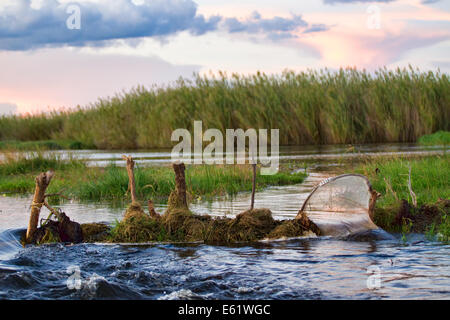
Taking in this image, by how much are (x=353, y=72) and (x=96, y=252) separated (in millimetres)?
20226

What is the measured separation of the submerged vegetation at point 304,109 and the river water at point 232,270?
Result: 15743 millimetres

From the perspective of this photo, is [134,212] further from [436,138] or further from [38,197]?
[436,138]

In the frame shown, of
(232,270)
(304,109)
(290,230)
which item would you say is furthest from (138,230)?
(304,109)

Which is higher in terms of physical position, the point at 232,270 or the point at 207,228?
the point at 207,228

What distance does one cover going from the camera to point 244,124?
923 inches

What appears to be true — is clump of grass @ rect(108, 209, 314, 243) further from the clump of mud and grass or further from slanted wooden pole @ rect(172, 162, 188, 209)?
slanted wooden pole @ rect(172, 162, 188, 209)

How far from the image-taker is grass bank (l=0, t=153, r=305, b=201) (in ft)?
39.7

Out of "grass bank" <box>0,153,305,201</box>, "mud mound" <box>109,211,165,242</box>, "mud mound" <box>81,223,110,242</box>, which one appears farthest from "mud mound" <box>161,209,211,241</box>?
"grass bank" <box>0,153,305,201</box>

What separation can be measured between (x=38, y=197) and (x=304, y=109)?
16657 millimetres

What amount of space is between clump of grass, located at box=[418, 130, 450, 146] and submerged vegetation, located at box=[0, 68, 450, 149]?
1.18 meters

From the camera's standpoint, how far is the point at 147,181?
1224 centimetres

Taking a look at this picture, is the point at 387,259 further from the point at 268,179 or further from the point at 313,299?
the point at 268,179

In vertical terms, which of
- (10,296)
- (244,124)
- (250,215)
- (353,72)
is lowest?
(10,296)

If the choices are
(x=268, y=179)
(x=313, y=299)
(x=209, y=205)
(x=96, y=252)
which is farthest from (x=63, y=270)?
(x=268, y=179)
